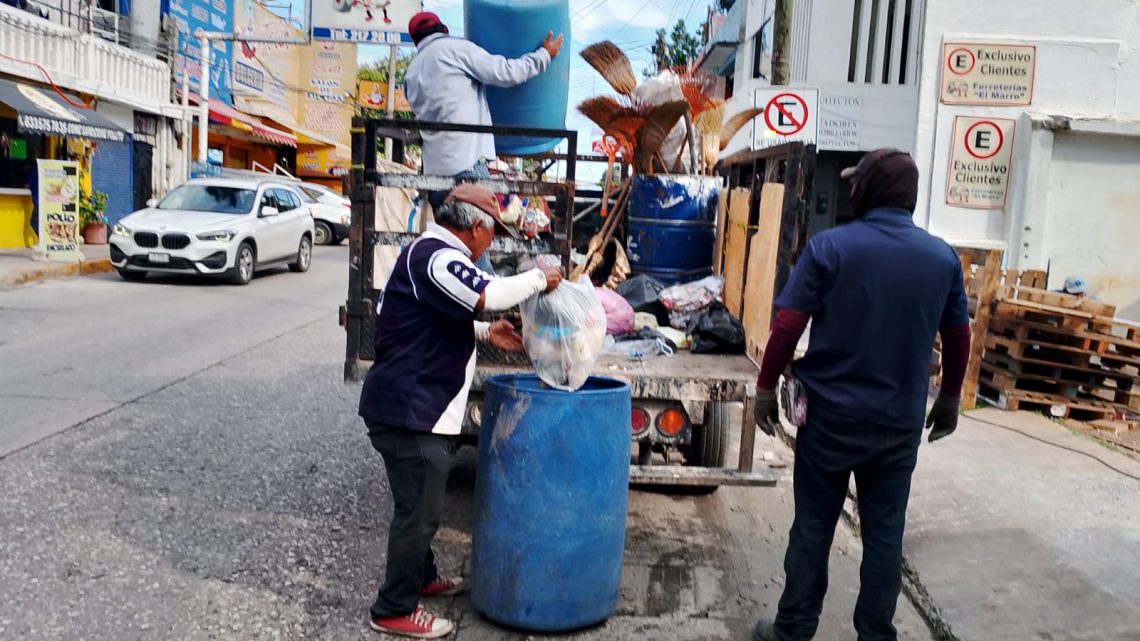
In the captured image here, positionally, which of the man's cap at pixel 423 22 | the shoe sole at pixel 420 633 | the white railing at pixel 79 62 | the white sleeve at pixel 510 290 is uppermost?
the white railing at pixel 79 62

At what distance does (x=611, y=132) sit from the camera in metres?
6.85

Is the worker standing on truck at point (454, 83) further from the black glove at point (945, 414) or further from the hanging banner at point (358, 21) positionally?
the hanging banner at point (358, 21)

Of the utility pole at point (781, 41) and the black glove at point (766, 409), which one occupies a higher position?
the utility pole at point (781, 41)

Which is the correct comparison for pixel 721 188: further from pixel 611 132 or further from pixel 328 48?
pixel 328 48

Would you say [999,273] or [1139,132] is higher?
[1139,132]

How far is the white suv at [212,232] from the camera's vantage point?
51.0 feet

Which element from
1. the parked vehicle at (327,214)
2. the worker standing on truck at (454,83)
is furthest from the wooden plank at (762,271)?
the parked vehicle at (327,214)

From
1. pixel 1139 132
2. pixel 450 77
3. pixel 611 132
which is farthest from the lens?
pixel 1139 132

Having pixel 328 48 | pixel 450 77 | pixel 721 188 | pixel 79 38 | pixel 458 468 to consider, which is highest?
pixel 328 48

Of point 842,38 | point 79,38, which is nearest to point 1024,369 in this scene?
point 842,38

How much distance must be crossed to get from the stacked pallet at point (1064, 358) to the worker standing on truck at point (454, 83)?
5093mm

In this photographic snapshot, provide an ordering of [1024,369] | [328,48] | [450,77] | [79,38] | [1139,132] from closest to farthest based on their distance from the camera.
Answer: [450,77] < [1024,369] < [1139,132] < [79,38] < [328,48]

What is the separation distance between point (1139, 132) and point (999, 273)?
4419 millimetres

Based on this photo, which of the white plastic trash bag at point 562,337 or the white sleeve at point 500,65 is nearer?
the white plastic trash bag at point 562,337
